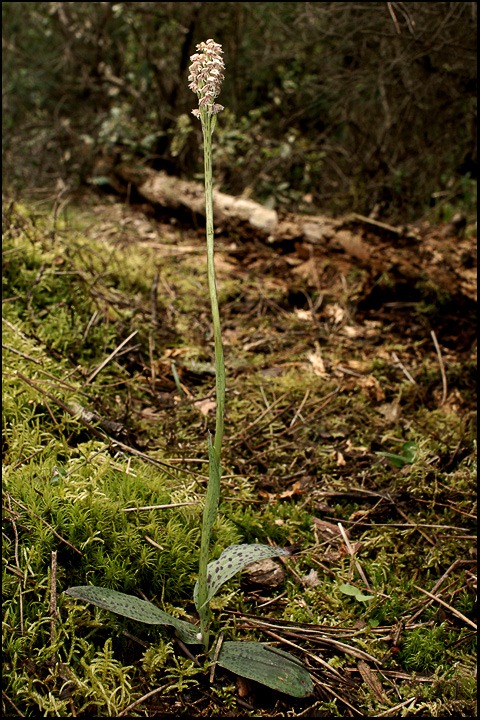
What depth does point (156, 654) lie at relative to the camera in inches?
58.9

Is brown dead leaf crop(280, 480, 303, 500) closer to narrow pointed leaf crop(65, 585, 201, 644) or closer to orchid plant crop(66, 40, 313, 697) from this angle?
orchid plant crop(66, 40, 313, 697)

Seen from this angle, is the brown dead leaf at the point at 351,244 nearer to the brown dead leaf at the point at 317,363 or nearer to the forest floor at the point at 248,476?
the forest floor at the point at 248,476

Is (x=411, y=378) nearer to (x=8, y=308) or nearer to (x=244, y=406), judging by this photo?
(x=244, y=406)

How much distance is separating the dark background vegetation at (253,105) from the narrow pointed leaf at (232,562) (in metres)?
5.36

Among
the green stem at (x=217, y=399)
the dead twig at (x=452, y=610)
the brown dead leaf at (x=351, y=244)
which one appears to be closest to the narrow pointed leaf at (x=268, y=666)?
the green stem at (x=217, y=399)

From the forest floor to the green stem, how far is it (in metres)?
0.19

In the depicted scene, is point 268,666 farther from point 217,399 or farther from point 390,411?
point 390,411

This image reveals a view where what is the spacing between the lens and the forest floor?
1511mm

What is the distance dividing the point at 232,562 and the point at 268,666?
298mm

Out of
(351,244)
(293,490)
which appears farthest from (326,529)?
(351,244)

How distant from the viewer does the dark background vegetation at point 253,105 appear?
6.07 meters

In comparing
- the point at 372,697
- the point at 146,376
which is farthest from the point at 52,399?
the point at 372,697

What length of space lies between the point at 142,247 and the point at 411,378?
304cm

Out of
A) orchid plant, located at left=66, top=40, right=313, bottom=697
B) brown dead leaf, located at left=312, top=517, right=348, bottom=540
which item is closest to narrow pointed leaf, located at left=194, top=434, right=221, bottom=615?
orchid plant, located at left=66, top=40, right=313, bottom=697
